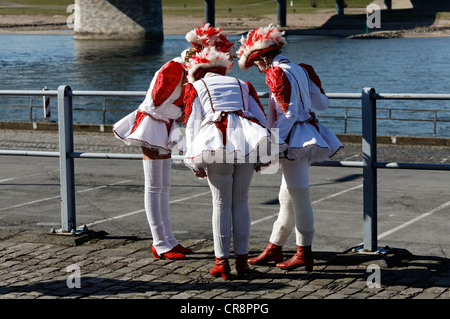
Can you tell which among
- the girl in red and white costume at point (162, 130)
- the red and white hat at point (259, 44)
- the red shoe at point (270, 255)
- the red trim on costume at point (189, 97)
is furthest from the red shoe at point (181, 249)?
the red and white hat at point (259, 44)

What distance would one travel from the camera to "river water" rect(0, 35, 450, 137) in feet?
138

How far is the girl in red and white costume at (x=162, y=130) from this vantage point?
666cm

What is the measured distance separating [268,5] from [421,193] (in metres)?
136

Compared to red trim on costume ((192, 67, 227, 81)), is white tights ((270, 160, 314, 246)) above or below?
below

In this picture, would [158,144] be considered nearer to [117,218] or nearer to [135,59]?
[117,218]

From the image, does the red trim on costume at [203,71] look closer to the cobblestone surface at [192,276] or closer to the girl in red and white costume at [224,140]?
the girl in red and white costume at [224,140]

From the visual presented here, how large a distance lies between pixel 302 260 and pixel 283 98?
1212 mm

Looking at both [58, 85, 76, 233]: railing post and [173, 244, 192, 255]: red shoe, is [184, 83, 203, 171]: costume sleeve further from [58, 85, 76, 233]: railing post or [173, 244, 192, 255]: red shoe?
[58, 85, 76, 233]: railing post

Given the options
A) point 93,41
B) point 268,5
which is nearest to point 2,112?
point 93,41

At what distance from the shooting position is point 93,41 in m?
96.3

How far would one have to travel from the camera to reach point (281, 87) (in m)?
6.24

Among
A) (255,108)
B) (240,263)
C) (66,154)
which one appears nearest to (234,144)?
(255,108)

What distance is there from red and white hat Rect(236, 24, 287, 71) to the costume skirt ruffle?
0.52 m

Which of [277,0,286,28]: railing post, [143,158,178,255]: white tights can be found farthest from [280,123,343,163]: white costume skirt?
[277,0,286,28]: railing post
